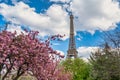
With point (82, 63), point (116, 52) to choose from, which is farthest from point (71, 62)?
point (116, 52)

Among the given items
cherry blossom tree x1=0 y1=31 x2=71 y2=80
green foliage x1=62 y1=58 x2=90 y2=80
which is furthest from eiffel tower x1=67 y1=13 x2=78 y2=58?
cherry blossom tree x1=0 y1=31 x2=71 y2=80

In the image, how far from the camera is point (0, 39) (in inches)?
391

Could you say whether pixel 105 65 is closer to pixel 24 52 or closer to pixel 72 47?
pixel 72 47

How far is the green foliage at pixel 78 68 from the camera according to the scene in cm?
4473

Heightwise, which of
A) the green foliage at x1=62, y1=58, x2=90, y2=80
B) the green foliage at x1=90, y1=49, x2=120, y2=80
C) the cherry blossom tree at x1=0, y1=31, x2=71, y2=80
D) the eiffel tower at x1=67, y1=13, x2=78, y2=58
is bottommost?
the cherry blossom tree at x1=0, y1=31, x2=71, y2=80

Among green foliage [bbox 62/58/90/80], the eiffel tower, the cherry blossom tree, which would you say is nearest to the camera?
the cherry blossom tree

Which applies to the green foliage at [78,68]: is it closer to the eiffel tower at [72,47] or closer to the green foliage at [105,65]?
the eiffel tower at [72,47]

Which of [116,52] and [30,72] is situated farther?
[116,52]

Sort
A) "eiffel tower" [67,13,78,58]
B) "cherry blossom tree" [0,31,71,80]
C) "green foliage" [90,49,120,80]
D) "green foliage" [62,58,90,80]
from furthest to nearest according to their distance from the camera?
"eiffel tower" [67,13,78,58] → "green foliage" [62,58,90,80] → "green foliage" [90,49,120,80] → "cherry blossom tree" [0,31,71,80]

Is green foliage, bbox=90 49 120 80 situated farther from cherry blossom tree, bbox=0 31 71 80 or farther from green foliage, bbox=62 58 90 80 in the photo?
cherry blossom tree, bbox=0 31 71 80

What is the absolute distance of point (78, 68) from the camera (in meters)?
47.2

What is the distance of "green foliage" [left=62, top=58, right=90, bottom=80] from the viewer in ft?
147

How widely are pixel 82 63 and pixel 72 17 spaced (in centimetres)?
1073

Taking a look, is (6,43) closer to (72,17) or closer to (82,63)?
(82,63)
